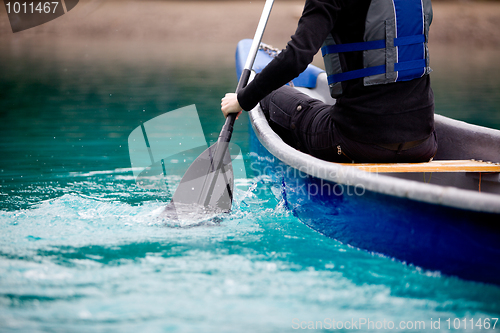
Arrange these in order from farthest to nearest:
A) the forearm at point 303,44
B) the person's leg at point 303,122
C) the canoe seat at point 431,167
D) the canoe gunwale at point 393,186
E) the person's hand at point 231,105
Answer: the person's hand at point 231,105 → the person's leg at point 303,122 → the canoe seat at point 431,167 → the forearm at point 303,44 → the canoe gunwale at point 393,186

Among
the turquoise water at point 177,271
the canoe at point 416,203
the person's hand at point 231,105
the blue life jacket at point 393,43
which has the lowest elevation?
the turquoise water at point 177,271

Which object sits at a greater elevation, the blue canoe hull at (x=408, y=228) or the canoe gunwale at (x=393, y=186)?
the canoe gunwale at (x=393, y=186)

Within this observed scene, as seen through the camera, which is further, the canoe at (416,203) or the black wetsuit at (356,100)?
the black wetsuit at (356,100)

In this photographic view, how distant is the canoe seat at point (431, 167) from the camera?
5.89ft

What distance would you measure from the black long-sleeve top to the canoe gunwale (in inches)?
10.2

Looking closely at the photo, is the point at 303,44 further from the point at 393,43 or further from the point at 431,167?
the point at 431,167

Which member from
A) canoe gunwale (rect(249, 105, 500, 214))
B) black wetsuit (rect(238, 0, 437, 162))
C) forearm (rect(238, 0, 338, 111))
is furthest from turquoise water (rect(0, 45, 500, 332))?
forearm (rect(238, 0, 338, 111))

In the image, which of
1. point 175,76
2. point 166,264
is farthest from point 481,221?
point 175,76

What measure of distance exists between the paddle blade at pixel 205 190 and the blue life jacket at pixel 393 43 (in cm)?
86

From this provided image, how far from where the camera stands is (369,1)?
1.68m

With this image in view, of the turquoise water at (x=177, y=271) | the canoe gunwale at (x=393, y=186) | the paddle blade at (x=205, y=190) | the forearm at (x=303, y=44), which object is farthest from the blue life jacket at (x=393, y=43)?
the paddle blade at (x=205, y=190)

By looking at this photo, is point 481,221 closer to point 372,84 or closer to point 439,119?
point 372,84

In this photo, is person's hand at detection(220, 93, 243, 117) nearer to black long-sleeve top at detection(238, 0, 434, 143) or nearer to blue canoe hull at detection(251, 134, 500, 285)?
black long-sleeve top at detection(238, 0, 434, 143)

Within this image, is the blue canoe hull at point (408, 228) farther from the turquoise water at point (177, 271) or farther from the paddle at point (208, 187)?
the paddle at point (208, 187)
